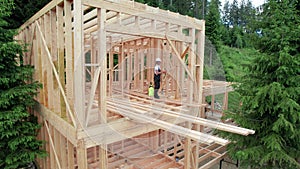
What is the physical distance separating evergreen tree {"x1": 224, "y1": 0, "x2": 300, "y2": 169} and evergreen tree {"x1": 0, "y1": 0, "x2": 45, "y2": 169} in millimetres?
5100

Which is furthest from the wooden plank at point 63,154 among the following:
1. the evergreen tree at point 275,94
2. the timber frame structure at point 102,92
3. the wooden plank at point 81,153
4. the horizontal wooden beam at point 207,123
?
the evergreen tree at point 275,94

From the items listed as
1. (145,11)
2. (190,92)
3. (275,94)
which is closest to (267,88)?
(275,94)

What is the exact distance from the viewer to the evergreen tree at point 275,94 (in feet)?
16.6

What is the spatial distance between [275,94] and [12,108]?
6182 millimetres

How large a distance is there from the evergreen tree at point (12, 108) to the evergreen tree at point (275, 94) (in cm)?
510

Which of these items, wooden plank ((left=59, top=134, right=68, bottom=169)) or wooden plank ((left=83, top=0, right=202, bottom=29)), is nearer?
wooden plank ((left=83, top=0, right=202, bottom=29))

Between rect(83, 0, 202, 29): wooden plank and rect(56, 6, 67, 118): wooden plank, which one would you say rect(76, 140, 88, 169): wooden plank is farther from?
rect(83, 0, 202, 29): wooden plank

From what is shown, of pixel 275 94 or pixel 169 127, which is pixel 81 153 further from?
pixel 275 94

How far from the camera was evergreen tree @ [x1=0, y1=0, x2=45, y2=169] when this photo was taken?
14.2ft

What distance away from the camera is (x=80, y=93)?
3.59 m

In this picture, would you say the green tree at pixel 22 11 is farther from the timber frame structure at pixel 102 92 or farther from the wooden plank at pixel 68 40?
the wooden plank at pixel 68 40

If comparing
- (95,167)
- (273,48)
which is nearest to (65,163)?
(95,167)

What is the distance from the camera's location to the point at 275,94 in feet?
16.8

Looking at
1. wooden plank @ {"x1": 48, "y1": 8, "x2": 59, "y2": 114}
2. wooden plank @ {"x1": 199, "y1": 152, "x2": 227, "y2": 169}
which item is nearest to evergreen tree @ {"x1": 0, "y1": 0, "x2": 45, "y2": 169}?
wooden plank @ {"x1": 48, "y1": 8, "x2": 59, "y2": 114}
